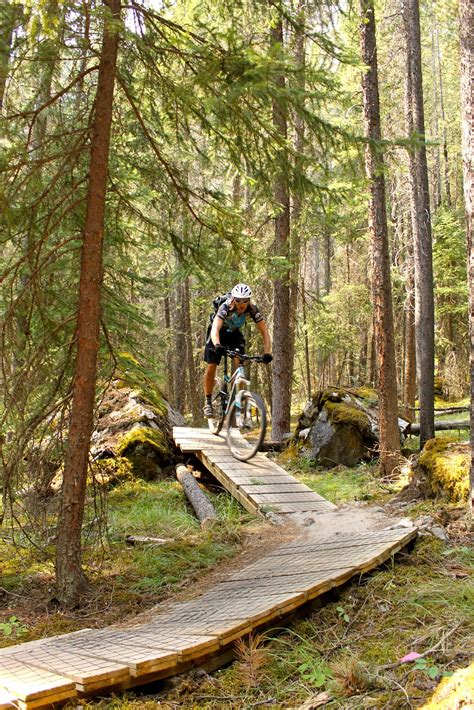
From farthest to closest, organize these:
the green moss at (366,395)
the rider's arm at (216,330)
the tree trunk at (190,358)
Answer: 1. the tree trunk at (190,358)
2. the green moss at (366,395)
3. the rider's arm at (216,330)

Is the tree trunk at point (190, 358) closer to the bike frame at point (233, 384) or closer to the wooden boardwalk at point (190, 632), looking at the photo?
the bike frame at point (233, 384)

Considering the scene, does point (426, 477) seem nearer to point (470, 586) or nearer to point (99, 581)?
point (470, 586)

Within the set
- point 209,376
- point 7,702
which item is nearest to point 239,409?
point 209,376

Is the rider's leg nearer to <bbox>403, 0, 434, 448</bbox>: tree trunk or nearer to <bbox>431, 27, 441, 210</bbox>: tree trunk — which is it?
<bbox>403, 0, 434, 448</bbox>: tree trunk

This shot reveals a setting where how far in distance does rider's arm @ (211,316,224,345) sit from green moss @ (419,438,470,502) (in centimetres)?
339

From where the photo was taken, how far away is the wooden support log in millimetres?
7711

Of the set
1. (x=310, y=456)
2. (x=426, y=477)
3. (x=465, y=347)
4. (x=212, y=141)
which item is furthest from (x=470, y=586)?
(x=465, y=347)

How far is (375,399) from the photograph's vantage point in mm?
13000

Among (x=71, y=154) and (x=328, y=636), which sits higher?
(x=71, y=154)

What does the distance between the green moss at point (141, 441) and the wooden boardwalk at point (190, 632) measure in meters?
5.31

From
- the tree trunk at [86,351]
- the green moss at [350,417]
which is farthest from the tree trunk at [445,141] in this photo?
the tree trunk at [86,351]

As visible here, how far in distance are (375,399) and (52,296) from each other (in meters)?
8.67

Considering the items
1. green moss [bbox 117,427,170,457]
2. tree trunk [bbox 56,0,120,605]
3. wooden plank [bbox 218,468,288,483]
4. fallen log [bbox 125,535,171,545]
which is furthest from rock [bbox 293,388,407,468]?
tree trunk [bbox 56,0,120,605]

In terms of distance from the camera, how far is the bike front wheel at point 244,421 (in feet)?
28.0
